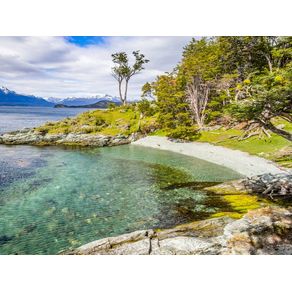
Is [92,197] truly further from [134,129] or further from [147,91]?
[147,91]

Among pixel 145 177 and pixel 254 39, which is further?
pixel 254 39

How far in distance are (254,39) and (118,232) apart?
37646 millimetres

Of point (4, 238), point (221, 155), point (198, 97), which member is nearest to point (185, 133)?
point (198, 97)

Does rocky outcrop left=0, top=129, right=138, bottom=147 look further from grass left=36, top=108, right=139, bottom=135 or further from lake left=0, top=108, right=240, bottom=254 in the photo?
lake left=0, top=108, right=240, bottom=254

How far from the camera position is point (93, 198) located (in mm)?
19125

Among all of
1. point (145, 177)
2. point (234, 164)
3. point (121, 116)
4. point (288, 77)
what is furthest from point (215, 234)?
point (121, 116)

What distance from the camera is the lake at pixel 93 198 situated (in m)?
13.8

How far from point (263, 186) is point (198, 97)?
32.0 m

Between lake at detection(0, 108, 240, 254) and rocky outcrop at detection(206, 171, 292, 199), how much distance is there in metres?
1.81

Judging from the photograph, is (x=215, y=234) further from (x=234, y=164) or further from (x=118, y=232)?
(x=234, y=164)

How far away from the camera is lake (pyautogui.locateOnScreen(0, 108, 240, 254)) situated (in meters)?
13.8

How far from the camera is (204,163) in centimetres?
3055

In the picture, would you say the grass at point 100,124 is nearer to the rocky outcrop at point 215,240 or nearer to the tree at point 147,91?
the tree at point 147,91

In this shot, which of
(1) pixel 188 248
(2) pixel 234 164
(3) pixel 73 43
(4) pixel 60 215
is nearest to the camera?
(1) pixel 188 248
